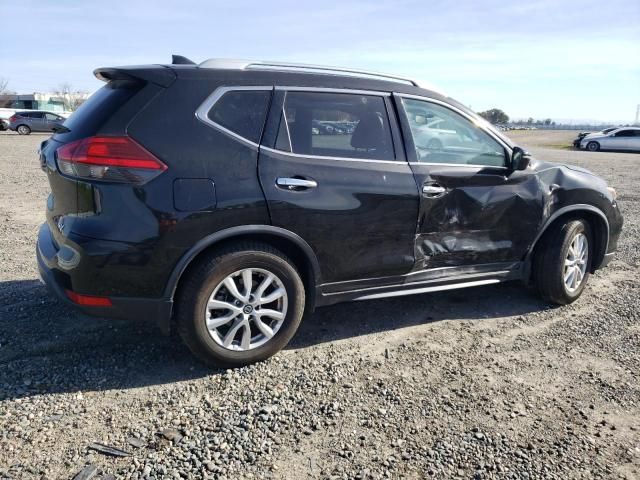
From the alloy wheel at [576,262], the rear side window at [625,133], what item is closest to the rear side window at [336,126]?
the alloy wheel at [576,262]

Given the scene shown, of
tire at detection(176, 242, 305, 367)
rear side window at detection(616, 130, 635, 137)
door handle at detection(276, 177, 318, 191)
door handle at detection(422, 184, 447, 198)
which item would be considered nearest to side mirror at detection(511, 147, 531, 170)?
door handle at detection(422, 184, 447, 198)

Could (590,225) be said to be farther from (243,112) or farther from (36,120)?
(36,120)

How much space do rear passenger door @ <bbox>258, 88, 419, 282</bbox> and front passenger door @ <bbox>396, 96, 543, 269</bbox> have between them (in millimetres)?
148

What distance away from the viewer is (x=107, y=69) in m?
3.24

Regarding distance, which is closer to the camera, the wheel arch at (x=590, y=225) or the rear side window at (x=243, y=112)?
the rear side window at (x=243, y=112)

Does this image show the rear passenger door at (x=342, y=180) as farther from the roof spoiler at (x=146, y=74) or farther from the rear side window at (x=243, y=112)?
the roof spoiler at (x=146, y=74)

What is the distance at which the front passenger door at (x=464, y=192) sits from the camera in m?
3.93

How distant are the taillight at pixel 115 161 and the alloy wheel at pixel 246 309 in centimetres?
81

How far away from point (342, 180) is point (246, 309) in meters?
1.07

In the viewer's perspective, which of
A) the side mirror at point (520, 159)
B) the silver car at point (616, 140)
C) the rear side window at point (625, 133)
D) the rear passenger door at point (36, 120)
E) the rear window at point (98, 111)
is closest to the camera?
the rear window at point (98, 111)

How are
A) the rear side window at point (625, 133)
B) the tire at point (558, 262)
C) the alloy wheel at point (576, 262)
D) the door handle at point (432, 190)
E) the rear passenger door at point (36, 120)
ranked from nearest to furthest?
the door handle at point (432, 190)
the tire at point (558, 262)
the alloy wheel at point (576, 262)
the rear side window at point (625, 133)
the rear passenger door at point (36, 120)

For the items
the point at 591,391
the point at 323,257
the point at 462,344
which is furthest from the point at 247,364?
the point at 591,391

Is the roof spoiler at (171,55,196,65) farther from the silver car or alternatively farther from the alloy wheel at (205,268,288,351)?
the silver car

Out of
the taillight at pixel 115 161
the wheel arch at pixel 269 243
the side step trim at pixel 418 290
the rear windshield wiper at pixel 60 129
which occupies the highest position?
the rear windshield wiper at pixel 60 129
